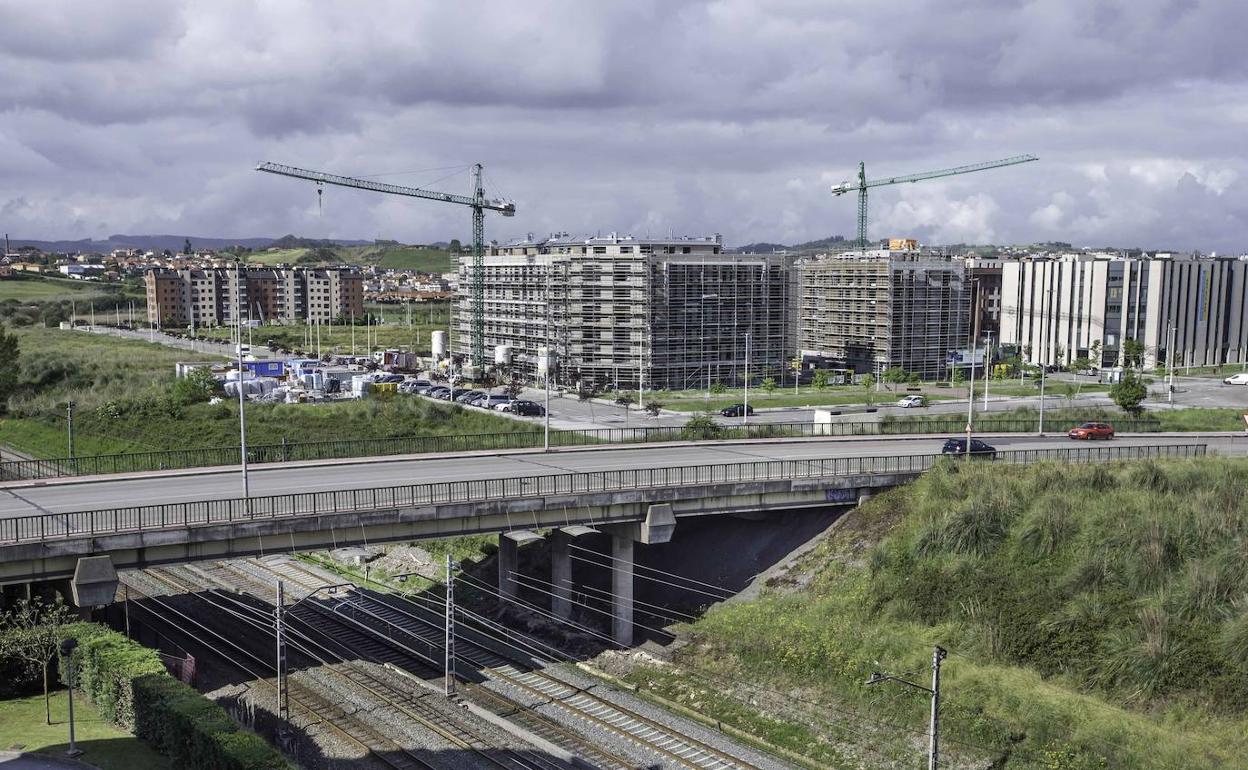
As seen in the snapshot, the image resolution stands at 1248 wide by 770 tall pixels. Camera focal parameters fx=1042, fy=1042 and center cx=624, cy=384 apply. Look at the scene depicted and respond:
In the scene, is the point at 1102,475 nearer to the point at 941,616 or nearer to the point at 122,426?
the point at 941,616

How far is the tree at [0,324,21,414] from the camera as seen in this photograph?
8431 centimetres

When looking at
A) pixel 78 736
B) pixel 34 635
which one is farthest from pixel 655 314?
pixel 78 736

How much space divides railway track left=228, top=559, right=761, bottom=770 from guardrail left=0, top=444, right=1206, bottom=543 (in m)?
5.30

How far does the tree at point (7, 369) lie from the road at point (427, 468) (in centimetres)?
5267

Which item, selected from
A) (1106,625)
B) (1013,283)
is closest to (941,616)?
(1106,625)

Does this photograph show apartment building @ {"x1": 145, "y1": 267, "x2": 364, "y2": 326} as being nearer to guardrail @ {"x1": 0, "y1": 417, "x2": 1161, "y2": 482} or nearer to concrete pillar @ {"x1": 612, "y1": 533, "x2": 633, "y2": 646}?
guardrail @ {"x1": 0, "y1": 417, "x2": 1161, "y2": 482}

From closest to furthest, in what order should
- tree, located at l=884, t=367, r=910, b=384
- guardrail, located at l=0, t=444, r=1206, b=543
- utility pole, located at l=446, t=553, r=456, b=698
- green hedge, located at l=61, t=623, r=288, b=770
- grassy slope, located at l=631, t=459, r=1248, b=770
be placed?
green hedge, located at l=61, t=623, r=288, b=770
grassy slope, located at l=631, t=459, r=1248, b=770
guardrail, located at l=0, t=444, r=1206, b=543
utility pole, located at l=446, t=553, r=456, b=698
tree, located at l=884, t=367, r=910, b=384

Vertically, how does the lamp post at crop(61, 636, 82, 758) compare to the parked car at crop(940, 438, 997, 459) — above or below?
below

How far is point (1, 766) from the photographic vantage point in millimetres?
24531

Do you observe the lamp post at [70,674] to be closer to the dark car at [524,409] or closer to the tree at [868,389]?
the dark car at [524,409]

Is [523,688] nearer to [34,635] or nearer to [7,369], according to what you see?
[34,635]

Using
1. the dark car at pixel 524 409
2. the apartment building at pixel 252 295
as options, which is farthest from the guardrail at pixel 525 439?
the apartment building at pixel 252 295

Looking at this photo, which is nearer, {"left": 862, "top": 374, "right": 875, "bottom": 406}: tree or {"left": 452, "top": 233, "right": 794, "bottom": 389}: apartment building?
{"left": 862, "top": 374, "right": 875, "bottom": 406}: tree

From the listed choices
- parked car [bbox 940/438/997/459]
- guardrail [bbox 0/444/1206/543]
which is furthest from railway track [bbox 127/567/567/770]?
parked car [bbox 940/438/997/459]
